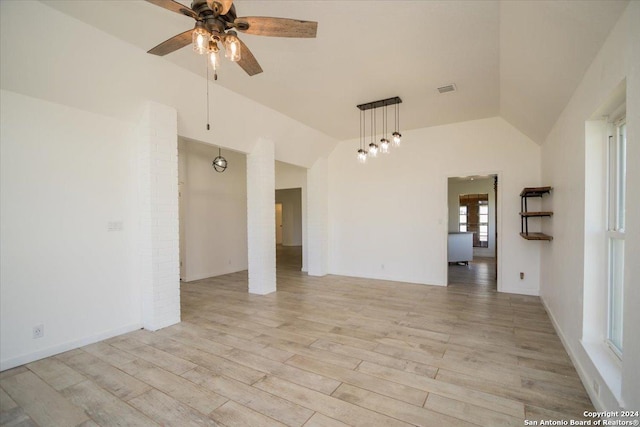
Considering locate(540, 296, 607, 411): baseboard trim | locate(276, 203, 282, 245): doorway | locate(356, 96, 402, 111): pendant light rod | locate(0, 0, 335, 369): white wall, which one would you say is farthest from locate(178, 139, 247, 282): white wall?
locate(276, 203, 282, 245): doorway

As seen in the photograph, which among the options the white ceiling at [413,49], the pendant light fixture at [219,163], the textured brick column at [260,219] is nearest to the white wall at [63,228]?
the white ceiling at [413,49]

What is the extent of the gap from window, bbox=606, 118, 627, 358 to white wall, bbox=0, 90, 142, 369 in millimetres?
4920

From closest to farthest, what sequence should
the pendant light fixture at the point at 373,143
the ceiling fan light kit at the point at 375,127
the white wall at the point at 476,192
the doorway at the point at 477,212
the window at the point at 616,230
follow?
the window at the point at 616,230, the ceiling fan light kit at the point at 375,127, the pendant light fixture at the point at 373,143, the doorway at the point at 477,212, the white wall at the point at 476,192

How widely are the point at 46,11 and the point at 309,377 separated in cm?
383

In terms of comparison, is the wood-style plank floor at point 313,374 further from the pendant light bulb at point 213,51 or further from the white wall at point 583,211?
the pendant light bulb at point 213,51

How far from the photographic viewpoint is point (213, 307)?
14.7 ft

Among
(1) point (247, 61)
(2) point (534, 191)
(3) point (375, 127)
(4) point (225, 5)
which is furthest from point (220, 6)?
(2) point (534, 191)

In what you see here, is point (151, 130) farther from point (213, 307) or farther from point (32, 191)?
point (213, 307)

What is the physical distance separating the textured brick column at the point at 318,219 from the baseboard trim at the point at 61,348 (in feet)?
12.9

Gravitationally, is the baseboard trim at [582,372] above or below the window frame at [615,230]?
below

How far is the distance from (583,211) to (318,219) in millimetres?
4974

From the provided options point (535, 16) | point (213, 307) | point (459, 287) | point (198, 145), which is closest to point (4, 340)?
point (213, 307)

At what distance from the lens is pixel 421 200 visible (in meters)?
5.98

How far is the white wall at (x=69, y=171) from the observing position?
267cm
